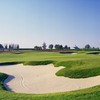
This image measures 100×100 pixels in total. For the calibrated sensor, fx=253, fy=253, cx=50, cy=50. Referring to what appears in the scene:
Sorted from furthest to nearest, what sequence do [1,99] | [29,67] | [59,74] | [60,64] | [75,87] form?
[29,67] < [60,64] < [59,74] < [75,87] < [1,99]

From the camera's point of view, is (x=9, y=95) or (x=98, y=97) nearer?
(x=98, y=97)

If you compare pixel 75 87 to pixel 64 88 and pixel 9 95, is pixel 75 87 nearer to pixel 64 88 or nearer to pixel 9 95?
pixel 64 88

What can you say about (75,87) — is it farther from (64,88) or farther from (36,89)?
(36,89)

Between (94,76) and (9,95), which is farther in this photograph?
(94,76)

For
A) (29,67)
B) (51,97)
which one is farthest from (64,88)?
(29,67)

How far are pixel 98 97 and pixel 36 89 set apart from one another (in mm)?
6637

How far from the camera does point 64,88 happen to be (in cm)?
1961

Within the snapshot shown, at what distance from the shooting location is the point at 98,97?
14945 millimetres

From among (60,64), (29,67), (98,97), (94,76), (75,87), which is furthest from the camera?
(29,67)

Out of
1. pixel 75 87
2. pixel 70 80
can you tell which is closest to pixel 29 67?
pixel 70 80

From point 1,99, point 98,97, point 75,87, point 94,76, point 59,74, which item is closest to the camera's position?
point 98,97

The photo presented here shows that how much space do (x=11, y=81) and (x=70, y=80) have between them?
640 centimetres

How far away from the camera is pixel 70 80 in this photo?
21.7 m

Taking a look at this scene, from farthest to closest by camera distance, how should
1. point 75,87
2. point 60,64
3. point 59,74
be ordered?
1. point 60,64
2. point 59,74
3. point 75,87
